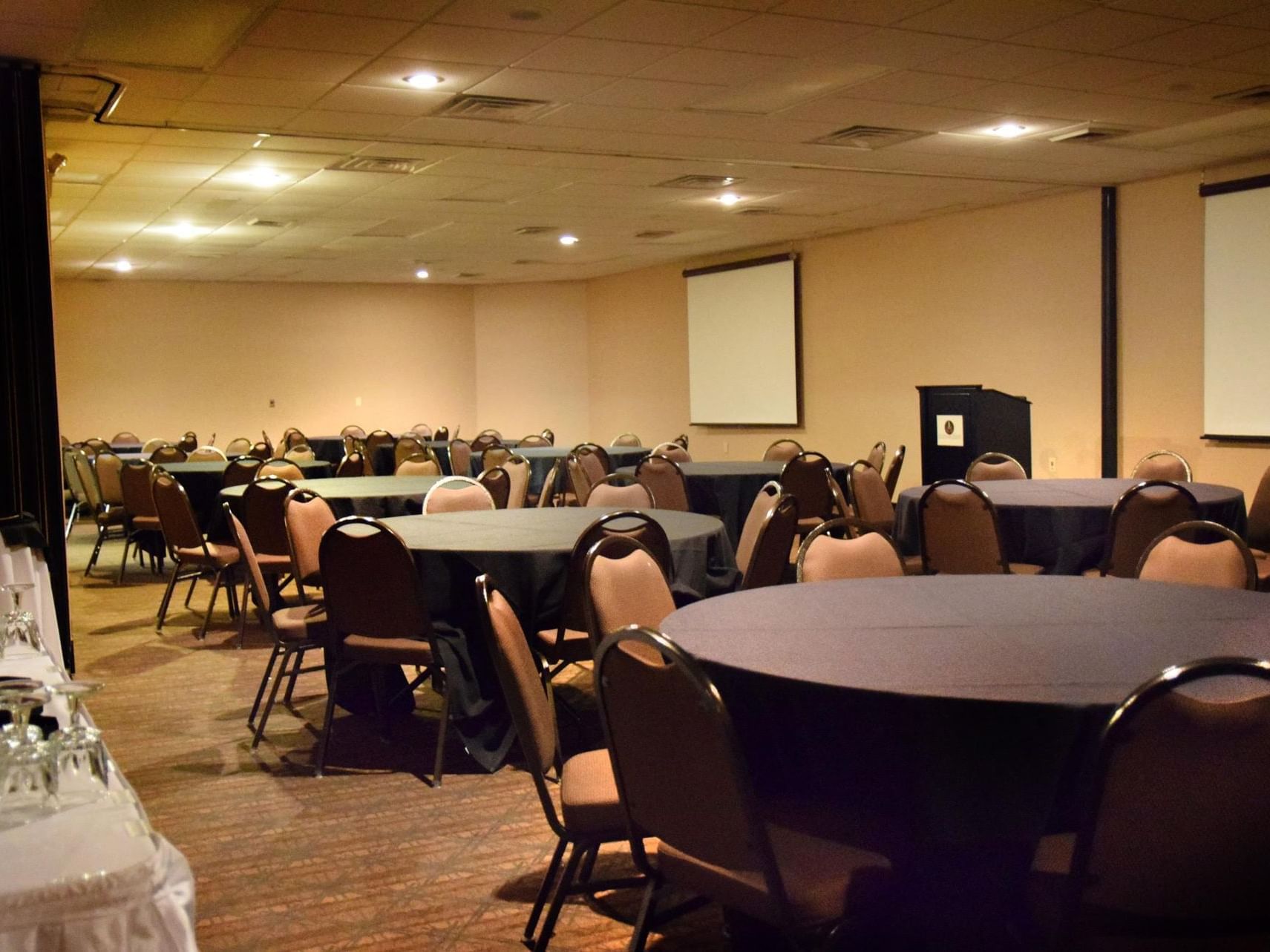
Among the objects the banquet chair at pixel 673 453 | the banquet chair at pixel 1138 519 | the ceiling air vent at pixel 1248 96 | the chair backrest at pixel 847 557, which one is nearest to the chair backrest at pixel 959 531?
the banquet chair at pixel 1138 519

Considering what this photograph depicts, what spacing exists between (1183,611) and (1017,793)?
2.81 ft

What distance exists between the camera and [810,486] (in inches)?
338

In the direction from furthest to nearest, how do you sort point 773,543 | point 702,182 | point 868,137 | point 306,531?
1. point 702,182
2. point 868,137
3. point 306,531
4. point 773,543

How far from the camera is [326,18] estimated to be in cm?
577

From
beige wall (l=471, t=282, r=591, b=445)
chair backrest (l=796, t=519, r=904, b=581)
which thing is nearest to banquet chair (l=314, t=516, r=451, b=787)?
chair backrest (l=796, t=519, r=904, b=581)

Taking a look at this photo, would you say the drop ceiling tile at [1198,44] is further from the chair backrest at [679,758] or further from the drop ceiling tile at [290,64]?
the chair backrest at [679,758]

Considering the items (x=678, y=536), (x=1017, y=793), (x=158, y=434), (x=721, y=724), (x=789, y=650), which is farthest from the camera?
(x=158, y=434)

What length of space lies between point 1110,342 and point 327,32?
7.70 metres

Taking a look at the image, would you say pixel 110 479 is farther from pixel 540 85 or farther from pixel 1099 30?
pixel 1099 30

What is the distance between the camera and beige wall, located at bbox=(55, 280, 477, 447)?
17562 millimetres

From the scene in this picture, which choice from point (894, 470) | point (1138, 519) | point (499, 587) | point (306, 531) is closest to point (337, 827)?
point (499, 587)

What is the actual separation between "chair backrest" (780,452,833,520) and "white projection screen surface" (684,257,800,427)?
21.9ft

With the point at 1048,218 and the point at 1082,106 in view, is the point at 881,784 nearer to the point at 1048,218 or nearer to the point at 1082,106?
the point at 1082,106

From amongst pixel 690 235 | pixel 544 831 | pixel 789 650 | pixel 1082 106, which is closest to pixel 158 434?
pixel 690 235
